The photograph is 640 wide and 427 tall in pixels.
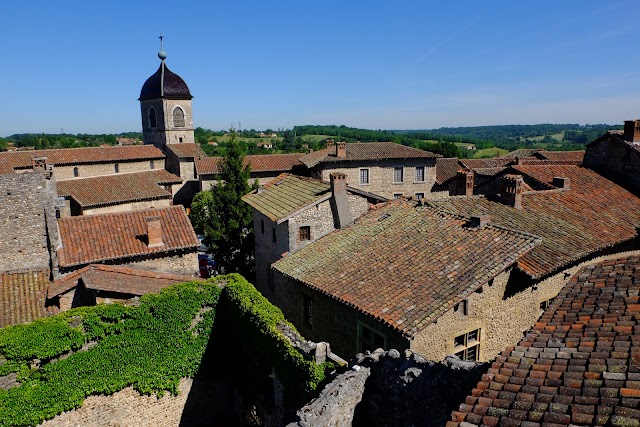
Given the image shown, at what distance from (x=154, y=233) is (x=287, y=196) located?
6.75 m

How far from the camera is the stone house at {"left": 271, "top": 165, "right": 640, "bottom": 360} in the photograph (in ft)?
43.3

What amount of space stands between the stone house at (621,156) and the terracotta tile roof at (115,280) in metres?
23.4

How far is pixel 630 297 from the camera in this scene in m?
7.57

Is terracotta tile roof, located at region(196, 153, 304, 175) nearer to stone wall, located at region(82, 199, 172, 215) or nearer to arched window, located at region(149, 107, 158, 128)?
stone wall, located at region(82, 199, 172, 215)

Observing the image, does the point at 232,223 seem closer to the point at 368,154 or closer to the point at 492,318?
the point at 368,154

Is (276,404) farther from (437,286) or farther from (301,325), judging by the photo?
(437,286)

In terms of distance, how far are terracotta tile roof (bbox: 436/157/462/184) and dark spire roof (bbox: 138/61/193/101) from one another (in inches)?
1412

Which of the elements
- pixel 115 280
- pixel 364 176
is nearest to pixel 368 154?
pixel 364 176

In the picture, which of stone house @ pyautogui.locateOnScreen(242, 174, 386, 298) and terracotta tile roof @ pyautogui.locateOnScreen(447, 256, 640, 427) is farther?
stone house @ pyautogui.locateOnScreen(242, 174, 386, 298)

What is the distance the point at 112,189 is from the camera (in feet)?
151

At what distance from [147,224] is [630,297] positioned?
16.9m

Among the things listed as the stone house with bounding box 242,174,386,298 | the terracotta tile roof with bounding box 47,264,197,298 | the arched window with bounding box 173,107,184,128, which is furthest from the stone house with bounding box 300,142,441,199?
the arched window with bounding box 173,107,184,128

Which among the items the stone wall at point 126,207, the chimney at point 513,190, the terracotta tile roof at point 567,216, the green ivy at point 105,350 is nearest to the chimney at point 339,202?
the terracotta tile roof at point 567,216

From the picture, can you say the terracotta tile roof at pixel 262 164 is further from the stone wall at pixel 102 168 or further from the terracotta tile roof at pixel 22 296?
the terracotta tile roof at pixel 22 296
